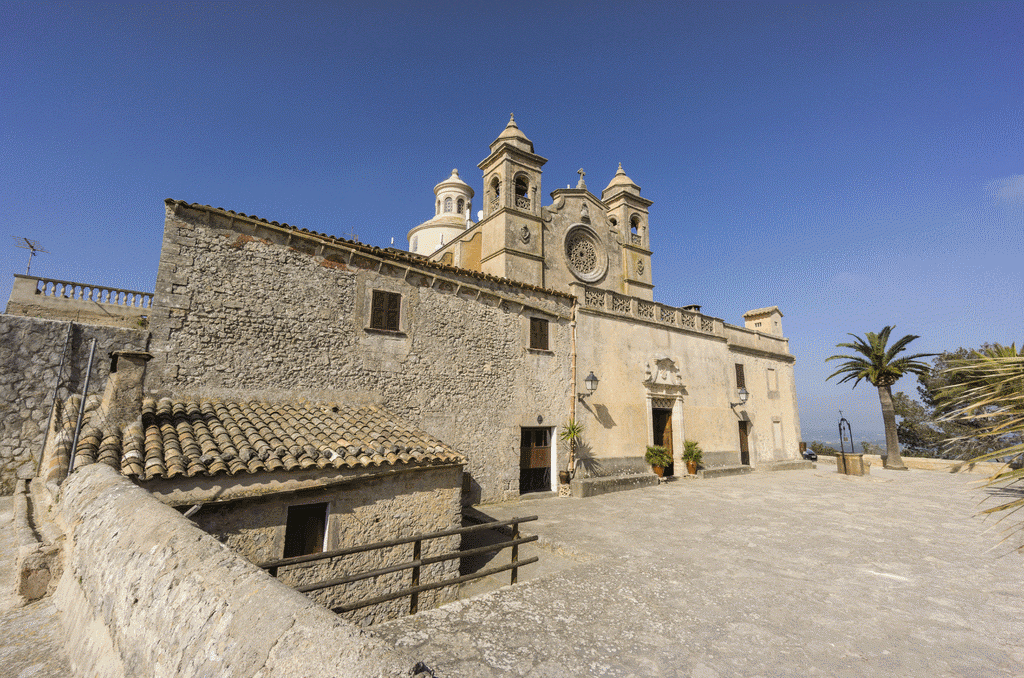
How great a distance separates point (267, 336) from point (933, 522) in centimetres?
1727

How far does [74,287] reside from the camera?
501 inches

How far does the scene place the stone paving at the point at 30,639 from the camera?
2511mm

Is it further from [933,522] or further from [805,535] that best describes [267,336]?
[933,522]

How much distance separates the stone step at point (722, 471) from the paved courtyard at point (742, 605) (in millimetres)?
7390

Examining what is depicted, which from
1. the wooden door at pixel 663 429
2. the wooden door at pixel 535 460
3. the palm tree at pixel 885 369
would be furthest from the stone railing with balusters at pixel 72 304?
the palm tree at pixel 885 369

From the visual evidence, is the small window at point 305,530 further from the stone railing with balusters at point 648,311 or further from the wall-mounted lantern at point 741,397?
the wall-mounted lantern at point 741,397

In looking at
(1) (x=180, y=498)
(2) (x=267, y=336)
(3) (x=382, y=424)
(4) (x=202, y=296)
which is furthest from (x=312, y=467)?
(4) (x=202, y=296)

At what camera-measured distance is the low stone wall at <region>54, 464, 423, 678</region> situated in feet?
5.16

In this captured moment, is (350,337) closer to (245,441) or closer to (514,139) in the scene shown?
(245,441)

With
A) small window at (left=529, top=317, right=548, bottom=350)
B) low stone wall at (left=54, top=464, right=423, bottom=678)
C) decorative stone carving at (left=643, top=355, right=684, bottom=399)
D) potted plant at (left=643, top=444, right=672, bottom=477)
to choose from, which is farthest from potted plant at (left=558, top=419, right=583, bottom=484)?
low stone wall at (left=54, top=464, right=423, bottom=678)

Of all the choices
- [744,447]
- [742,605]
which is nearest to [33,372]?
[742,605]

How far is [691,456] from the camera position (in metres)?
18.0

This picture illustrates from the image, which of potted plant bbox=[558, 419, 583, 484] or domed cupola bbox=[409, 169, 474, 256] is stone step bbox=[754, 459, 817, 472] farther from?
domed cupola bbox=[409, 169, 474, 256]

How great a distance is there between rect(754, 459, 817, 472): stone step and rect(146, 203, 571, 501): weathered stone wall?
13824 mm
